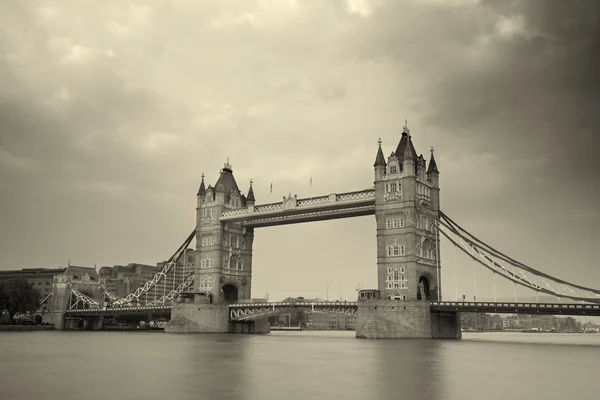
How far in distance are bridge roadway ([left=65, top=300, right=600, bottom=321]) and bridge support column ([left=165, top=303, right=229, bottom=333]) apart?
7.85 feet

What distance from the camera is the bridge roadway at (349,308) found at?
60438 mm

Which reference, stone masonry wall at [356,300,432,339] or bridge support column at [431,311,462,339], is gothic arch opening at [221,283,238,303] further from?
bridge support column at [431,311,462,339]

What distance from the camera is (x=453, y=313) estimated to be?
75.8 m

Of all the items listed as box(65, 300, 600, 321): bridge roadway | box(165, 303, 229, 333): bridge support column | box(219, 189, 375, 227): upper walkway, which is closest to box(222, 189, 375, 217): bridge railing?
box(219, 189, 375, 227): upper walkway

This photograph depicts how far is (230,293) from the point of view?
9850 centimetres

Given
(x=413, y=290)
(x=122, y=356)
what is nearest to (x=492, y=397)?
(x=122, y=356)

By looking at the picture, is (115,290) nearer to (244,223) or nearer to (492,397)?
(244,223)

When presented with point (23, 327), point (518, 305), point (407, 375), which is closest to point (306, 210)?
point (518, 305)

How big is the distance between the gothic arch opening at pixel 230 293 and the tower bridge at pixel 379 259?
0.19 m

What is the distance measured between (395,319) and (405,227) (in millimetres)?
11826

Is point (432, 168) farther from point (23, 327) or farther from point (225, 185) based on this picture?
point (23, 327)

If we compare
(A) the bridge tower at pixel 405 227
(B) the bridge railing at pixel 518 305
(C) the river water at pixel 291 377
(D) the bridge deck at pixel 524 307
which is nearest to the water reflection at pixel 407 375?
(C) the river water at pixel 291 377

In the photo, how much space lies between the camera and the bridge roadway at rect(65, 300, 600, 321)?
60438 mm

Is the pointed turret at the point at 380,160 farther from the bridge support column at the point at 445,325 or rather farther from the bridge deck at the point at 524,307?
the bridge support column at the point at 445,325
